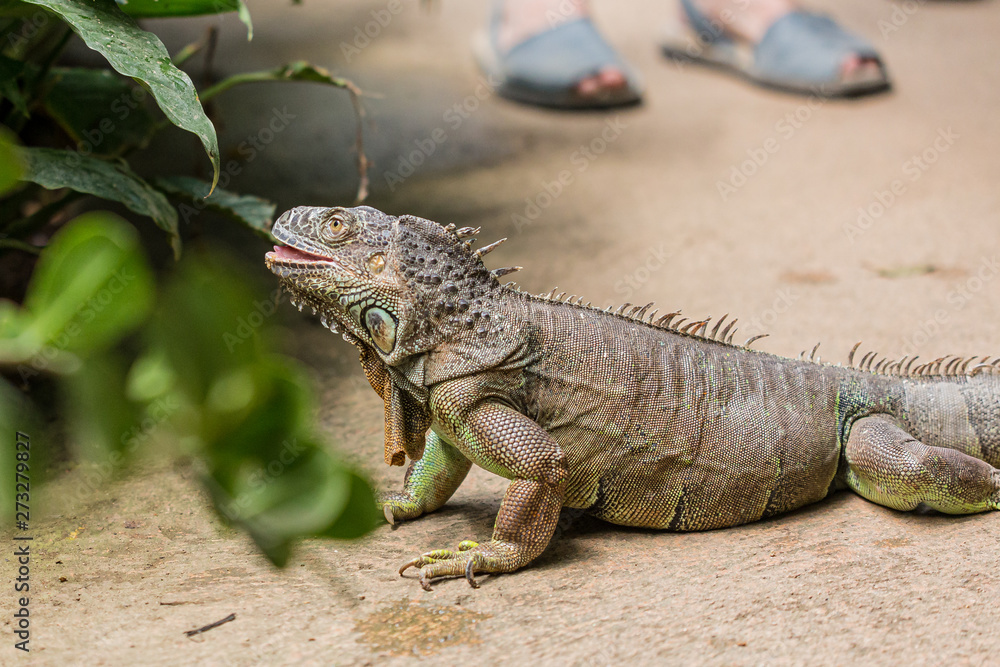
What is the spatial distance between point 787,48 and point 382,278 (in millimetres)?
9442

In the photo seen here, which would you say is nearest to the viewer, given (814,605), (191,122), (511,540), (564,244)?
(191,122)

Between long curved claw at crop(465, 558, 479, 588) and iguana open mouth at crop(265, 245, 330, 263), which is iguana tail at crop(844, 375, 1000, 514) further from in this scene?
iguana open mouth at crop(265, 245, 330, 263)

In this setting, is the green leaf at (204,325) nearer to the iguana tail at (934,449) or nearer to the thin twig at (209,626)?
the thin twig at (209,626)

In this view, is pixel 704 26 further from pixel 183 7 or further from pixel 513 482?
pixel 513 482

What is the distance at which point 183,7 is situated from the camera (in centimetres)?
405

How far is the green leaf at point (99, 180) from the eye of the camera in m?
4.21

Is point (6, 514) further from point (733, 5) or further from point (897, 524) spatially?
point (733, 5)

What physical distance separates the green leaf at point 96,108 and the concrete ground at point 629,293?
6.34 feet

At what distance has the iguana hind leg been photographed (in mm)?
3789

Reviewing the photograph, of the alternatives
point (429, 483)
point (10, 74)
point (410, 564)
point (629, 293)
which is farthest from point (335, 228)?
point (629, 293)

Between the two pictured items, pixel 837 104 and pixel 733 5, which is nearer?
pixel 837 104

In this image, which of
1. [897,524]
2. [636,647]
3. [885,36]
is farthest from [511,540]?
[885,36]

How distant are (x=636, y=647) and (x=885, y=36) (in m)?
13.3

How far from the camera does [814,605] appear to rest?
312 cm
